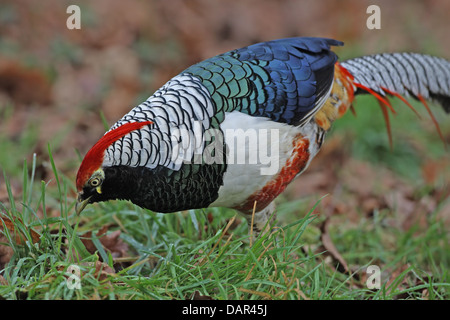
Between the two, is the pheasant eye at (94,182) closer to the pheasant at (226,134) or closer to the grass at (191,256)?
the pheasant at (226,134)

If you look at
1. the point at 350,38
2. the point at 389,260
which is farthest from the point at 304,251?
the point at 350,38

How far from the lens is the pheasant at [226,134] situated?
2.37 metres

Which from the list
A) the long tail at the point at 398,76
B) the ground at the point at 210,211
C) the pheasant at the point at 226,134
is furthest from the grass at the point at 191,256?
the long tail at the point at 398,76

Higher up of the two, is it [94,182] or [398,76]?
[398,76]

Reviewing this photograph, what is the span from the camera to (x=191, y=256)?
2.82m

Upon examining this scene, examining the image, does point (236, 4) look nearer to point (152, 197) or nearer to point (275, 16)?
point (275, 16)

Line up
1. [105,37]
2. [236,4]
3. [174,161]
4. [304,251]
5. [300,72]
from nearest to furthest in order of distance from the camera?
[174,161]
[300,72]
[304,251]
[105,37]
[236,4]

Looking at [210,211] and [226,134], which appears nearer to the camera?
[226,134]

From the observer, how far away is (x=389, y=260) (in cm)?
357

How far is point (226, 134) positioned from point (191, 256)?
0.69 metres

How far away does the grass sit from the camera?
2443 millimetres

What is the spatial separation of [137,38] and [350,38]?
2.68 meters

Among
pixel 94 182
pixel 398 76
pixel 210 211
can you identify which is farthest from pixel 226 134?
pixel 398 76

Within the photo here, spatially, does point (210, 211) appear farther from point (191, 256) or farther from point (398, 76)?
point (398, 76)
